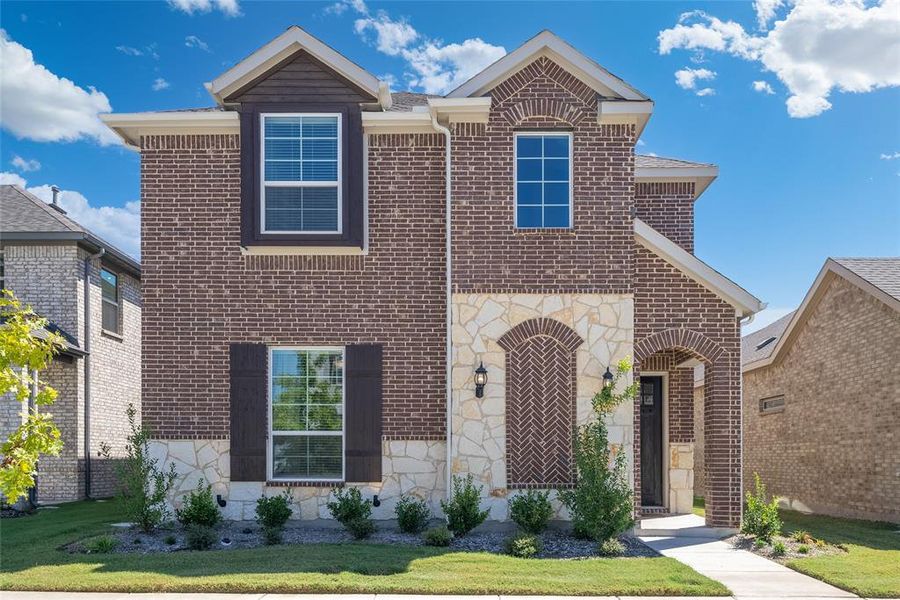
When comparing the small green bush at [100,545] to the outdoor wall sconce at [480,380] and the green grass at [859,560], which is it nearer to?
the outdoor wall sconce at [480,380]

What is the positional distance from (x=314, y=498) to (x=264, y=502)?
874 millimetres

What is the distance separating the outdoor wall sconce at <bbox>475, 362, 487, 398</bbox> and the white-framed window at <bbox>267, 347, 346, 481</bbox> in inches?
84.7

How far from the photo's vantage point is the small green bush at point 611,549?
379 inches

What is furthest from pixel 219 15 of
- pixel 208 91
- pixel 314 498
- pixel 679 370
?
pixel 679 370

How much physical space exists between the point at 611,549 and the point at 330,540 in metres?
3.87

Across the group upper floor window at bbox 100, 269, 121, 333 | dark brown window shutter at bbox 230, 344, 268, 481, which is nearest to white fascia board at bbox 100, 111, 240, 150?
dark brown window shutter at bbox 230, 344, 268, 481

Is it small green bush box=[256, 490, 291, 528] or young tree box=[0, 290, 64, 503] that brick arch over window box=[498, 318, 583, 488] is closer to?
small green bush box=[256, 490, 291, 528]

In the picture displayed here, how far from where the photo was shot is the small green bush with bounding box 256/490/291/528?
10.8 meters

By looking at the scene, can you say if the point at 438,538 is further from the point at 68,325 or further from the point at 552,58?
the point at 68,325

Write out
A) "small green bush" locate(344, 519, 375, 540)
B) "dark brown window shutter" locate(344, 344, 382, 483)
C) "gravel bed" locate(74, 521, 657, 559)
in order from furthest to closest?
"dark brown window shutter" locate(344, 344, 382, 483) → "small green bush" locate(344, 519, 375, 540) → "gravel bed" locate(74, 521, 657, 559)

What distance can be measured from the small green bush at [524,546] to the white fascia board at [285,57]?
689cm

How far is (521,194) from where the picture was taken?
1153cm

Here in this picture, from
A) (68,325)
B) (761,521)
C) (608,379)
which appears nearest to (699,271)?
(608,379)

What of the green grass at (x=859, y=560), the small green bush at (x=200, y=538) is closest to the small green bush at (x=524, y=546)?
the green grass at (x=859, y=560)
